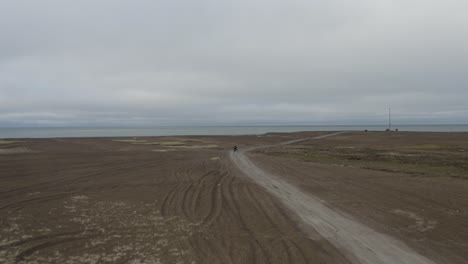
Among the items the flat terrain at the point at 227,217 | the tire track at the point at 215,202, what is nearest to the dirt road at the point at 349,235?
the flat terrain at the point at 227,217

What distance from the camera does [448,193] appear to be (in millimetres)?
11812

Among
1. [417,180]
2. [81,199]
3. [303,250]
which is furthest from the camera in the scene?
[417,180]

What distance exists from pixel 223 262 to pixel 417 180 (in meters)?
12.5

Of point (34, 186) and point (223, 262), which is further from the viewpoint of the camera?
point (34, 186)

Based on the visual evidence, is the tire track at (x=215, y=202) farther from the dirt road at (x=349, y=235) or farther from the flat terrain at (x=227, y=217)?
the dirt road at (x=349, y=235)

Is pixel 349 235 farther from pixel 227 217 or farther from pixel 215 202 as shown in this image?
pixel 215 202

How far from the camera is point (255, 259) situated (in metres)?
6.11

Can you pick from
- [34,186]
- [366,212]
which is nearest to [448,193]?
[366,212]

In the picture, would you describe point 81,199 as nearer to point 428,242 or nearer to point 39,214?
point 39,214

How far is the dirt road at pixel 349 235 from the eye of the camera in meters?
6.21

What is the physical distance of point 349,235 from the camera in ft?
24.5

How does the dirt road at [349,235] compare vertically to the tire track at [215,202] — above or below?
below

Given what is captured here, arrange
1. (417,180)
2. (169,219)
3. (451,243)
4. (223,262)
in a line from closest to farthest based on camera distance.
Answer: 1. (223,262)
2. (451,243)
3. (169,219)
4. (417,180)

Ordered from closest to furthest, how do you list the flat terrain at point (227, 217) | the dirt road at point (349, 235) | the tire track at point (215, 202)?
1. the dirt road at point (349, 235)
2. the flat terrain at point (227, 217)
3. the tire track at point (215, 202)
